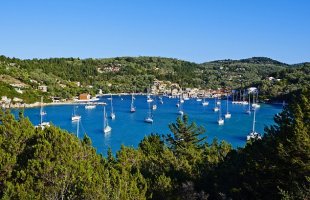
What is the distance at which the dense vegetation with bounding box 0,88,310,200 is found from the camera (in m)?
10.2

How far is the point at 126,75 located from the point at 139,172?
395 ft

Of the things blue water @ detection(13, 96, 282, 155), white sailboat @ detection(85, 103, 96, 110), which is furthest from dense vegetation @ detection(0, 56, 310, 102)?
blue water @ detection(13, 96, 282, 155)

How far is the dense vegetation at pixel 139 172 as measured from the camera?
10219mm

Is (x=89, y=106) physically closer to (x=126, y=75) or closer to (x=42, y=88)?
(x=42, y=88)

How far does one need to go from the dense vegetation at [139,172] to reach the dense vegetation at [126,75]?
64112 millimetres

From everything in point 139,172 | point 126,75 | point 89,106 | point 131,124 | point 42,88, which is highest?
point 126,75

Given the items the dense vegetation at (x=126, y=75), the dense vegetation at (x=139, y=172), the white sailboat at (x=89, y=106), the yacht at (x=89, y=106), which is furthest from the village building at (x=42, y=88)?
the dense vegetation at (x=139, y=172)

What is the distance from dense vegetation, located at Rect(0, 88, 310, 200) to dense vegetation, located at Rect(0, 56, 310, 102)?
6411cm

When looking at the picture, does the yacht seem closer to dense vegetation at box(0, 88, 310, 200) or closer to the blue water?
the blue water

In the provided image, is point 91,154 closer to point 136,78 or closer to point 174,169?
point 174,169

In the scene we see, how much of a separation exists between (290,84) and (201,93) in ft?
96.9

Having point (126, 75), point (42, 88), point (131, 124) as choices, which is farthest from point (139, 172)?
point (126, 75)

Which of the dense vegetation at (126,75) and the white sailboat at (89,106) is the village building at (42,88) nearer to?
the dense vegetation at (126,75)

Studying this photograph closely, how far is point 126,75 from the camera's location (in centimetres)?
13250
